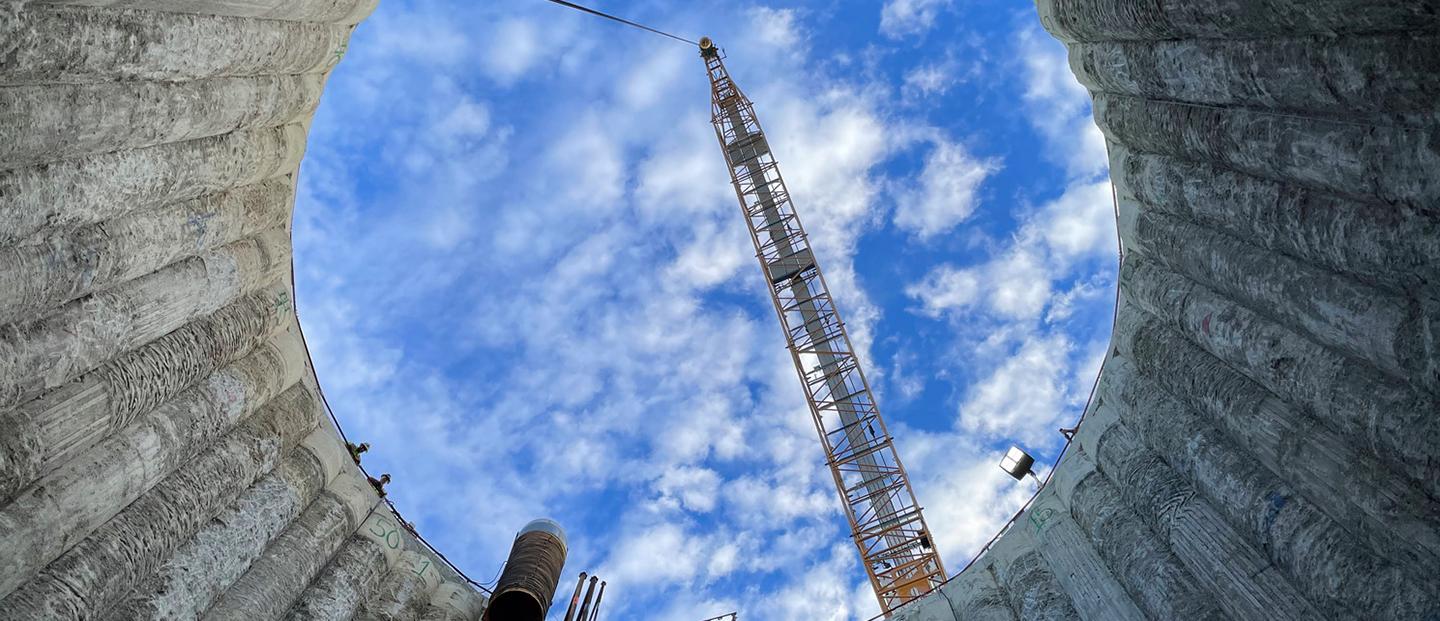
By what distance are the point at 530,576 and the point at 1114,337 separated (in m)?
11.9

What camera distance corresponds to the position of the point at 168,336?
1349 cm

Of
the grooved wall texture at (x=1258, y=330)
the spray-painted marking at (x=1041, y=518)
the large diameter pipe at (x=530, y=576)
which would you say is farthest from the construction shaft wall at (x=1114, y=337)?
the large diameter pipe at (x=530, y=576)

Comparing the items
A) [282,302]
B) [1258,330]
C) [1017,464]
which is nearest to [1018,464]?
[1017,464]

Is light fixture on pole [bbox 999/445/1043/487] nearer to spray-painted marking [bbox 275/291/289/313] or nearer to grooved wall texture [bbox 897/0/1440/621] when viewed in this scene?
grooved wall texture [bbox 897/0/1440/621]

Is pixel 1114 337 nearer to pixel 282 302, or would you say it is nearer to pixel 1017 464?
pixel 1017 464

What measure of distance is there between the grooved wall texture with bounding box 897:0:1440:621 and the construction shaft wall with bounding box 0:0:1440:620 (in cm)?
4

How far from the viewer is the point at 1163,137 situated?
43.9ft

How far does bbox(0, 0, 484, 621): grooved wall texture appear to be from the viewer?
10.2 metres

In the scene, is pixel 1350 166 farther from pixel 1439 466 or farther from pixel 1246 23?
pixel 1439 466

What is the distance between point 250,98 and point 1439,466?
616 inches

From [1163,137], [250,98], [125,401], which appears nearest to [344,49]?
[250,98]

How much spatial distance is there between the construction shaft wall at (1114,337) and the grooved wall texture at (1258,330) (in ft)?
0.14

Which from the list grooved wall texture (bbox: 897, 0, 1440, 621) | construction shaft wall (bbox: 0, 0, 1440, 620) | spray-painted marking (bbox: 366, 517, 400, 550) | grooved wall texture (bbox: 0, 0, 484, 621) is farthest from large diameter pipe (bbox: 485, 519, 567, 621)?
grooved wall texture (bbox: 897, 0, 1440, 621)

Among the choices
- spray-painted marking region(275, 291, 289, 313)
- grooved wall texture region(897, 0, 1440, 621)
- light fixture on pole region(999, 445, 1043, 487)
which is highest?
light fixture on pole region(999, 445, 1043, 487)
